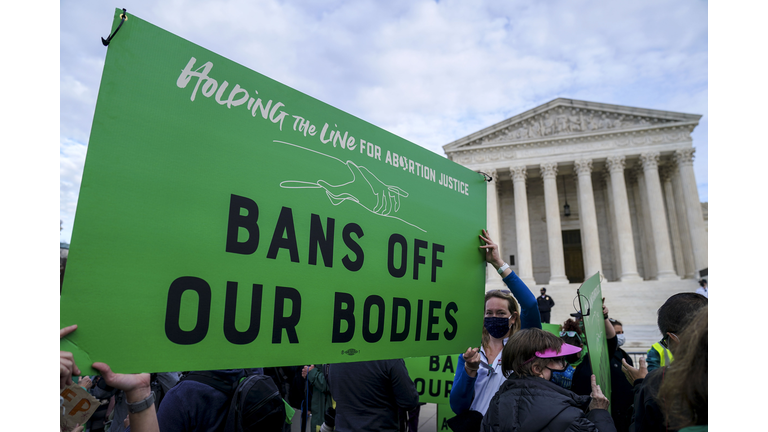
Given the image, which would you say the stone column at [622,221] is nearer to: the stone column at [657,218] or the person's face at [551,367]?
the stone column at [657,218]

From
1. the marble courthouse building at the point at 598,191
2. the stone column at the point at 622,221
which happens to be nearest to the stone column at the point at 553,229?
the marble courthouse building at the point at 598,191

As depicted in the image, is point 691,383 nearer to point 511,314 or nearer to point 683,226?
point 511,314

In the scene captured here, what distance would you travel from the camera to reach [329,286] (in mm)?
2111

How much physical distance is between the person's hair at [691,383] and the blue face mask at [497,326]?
1690 mm

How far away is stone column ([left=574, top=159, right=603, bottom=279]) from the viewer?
2672 centimetres

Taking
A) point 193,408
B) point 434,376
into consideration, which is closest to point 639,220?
point 434,376

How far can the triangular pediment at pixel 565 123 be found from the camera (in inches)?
1071

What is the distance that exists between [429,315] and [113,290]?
5.51ft

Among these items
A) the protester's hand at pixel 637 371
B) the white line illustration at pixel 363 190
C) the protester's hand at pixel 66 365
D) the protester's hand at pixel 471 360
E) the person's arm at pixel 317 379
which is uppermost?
the white line illustration at pixel 363 190

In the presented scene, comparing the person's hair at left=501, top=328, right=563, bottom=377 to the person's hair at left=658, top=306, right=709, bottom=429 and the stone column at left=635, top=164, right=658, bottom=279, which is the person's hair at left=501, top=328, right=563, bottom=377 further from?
the stone column at left=635, top=164, right=658, bottom=279

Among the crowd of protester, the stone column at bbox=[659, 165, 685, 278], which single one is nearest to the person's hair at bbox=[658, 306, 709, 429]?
the crowd of protester

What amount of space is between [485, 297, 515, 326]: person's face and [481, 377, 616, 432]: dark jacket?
3.11ft

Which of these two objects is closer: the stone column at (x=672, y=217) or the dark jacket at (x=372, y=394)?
the dark jacket at (x=372, y=394)

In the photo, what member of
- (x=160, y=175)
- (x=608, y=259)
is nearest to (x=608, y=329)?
(x=160, y=175)
